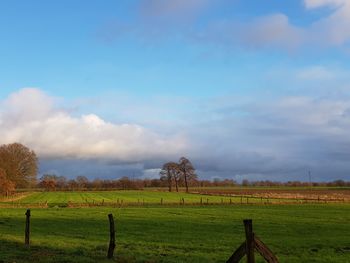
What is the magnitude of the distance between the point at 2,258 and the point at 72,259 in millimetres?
2648

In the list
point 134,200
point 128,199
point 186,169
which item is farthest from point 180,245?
point 186,169

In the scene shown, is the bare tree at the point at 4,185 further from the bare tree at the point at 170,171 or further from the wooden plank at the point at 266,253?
the wooden plank at the point at 266,253

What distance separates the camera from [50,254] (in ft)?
62.6

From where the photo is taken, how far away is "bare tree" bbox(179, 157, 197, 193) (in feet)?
612

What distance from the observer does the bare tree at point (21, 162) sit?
142 metres

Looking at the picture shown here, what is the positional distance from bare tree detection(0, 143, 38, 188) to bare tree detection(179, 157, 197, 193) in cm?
6069

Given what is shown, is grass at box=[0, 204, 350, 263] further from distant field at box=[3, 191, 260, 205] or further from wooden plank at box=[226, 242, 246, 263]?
distant field at box=[3, 191, 260, 205]

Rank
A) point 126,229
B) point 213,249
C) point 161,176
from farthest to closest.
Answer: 1. point 161,176
2. point 126,229
3. point 213,249

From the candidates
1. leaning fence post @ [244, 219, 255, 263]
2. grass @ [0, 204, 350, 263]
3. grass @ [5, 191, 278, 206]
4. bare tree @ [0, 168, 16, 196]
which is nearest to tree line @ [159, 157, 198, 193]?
grass @ [5, 191, 278, 206]

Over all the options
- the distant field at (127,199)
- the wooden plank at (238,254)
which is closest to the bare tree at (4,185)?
the distant field at (127,199)

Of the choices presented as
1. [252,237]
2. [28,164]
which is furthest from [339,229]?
[28,164]

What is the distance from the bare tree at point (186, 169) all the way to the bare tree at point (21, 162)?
2390 inches

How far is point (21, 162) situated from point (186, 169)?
67406 millimetres

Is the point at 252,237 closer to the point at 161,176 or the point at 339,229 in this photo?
the point at 339,229
